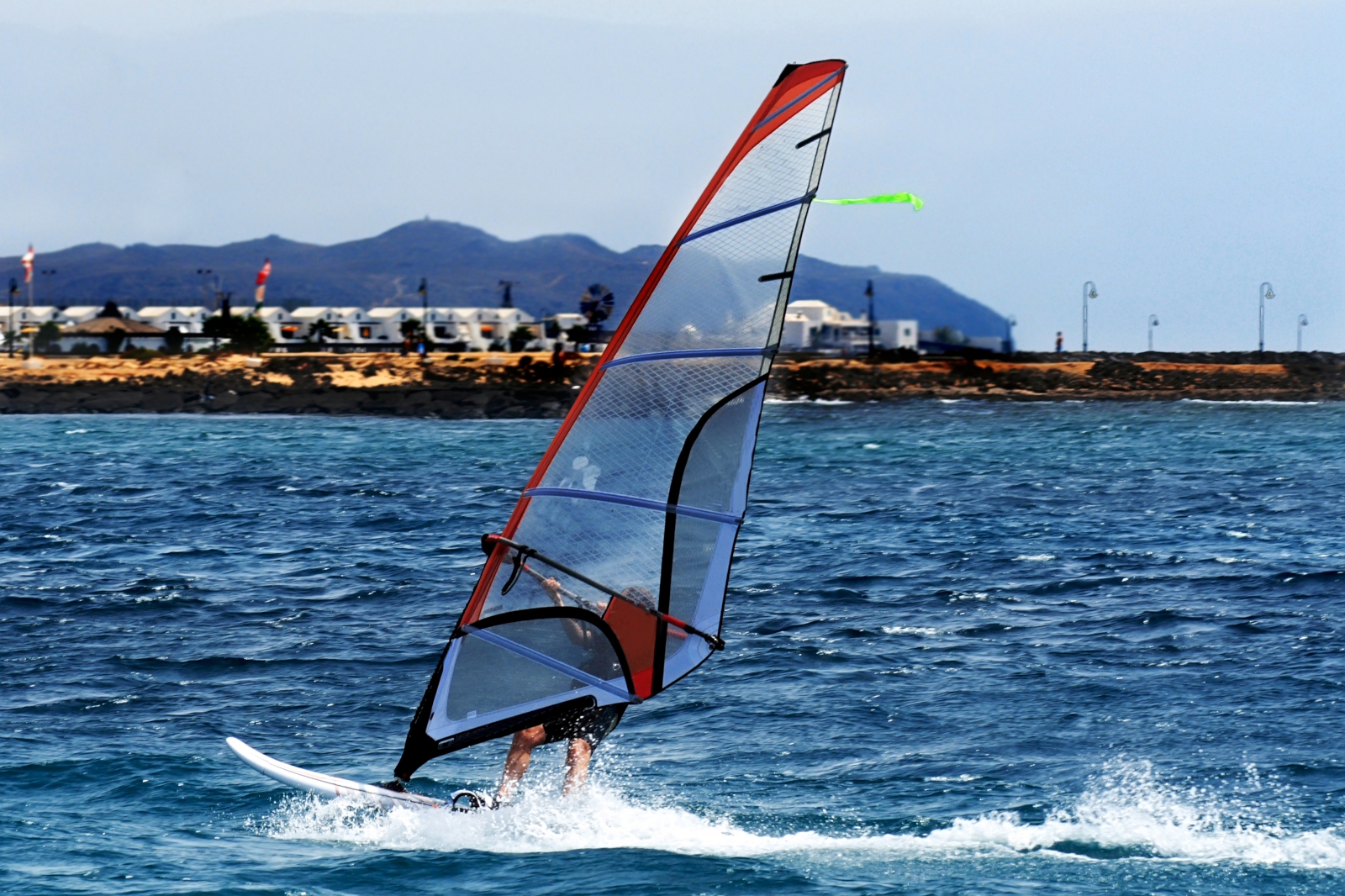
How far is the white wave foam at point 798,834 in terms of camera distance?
7.55m

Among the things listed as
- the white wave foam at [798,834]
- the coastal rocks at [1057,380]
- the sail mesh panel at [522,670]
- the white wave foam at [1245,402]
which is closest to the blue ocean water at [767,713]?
the white wave foam at [798,834]

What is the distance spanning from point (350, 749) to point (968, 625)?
6936 millimetres

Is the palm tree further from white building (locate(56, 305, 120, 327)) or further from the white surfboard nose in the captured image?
the white surfboard nose

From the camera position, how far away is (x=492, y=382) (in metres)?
83.9

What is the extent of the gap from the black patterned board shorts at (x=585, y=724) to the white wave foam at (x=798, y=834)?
45 centimetres

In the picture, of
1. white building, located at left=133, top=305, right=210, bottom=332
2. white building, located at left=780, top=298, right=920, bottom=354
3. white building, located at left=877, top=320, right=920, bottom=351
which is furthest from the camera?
white building, located at left=133, top=305, right=210, bottom=332

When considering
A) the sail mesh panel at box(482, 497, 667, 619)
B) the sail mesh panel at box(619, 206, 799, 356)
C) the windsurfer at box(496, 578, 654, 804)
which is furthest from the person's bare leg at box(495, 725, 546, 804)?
the sail mesh panel at box(619, 206, 799, 356)

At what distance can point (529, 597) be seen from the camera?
7.28 m

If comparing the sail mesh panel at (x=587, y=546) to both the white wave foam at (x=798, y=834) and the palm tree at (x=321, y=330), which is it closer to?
the white wave foam at (x=798, y=834)

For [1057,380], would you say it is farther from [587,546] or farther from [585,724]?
[587,546]

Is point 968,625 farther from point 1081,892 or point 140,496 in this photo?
point 140,496

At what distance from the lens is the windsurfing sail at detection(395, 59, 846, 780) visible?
273 inches

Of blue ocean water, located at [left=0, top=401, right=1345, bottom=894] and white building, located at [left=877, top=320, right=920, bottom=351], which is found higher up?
white building, located at [left=877, top=320, right=920, bottom=351]

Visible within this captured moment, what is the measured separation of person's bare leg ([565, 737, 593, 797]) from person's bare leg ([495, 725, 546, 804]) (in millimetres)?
193
